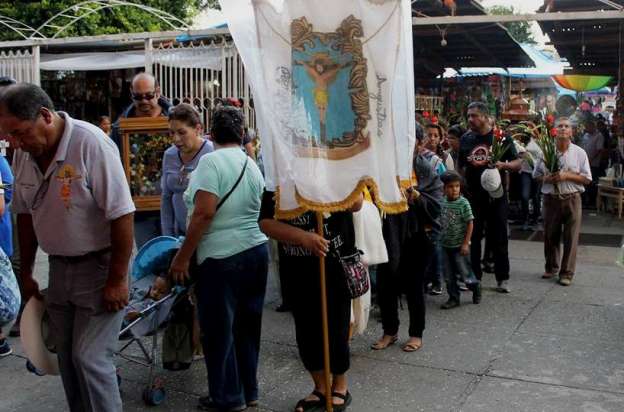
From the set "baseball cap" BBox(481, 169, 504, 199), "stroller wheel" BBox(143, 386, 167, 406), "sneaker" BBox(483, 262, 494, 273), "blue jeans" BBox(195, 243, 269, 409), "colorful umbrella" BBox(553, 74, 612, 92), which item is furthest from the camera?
"colorful umbrella" BBox(553, 74, 612, 92)

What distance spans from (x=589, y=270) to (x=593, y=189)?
21.8 ft

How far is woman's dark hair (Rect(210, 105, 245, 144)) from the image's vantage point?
13.8 feet

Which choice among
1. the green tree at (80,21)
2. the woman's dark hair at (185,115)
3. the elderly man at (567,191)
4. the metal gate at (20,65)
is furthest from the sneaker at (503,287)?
the green tree at (80,21)

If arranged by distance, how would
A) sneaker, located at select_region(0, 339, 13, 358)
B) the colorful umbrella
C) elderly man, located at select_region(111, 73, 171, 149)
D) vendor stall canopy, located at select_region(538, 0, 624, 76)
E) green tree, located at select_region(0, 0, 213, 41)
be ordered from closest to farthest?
sneaker, located at select_region(0, 339, 13, 358) → elderly man, located at select_region(111, 73, 171, 149) → vendor stall canopy, located at select_region(538, 0, 624, 76) → green tree, located at select_region(0, 0, 213, 41) → the colorful umbrella

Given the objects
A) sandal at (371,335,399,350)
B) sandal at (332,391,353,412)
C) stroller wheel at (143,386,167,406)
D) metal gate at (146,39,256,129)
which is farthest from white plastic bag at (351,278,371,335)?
metal gate at (146,39,256,129)

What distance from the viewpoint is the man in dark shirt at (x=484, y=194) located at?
7.26 m

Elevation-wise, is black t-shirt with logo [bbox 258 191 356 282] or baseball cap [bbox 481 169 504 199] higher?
baseball cap [bbox 481 169 504 199]

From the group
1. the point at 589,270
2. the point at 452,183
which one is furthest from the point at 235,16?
the point at 589,270

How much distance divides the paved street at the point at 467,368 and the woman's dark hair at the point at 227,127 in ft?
5.49

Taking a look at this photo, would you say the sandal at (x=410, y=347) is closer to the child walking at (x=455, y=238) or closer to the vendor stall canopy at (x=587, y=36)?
the child walking at (x=455, y=238)

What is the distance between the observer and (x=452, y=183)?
265 inches

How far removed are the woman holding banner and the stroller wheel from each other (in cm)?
102

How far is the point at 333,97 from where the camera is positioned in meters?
3.94

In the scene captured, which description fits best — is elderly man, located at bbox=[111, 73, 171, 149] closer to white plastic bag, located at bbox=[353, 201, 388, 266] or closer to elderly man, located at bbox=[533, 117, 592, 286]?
white plastic bag, located at bbox=[353, 201, 388, 266]
